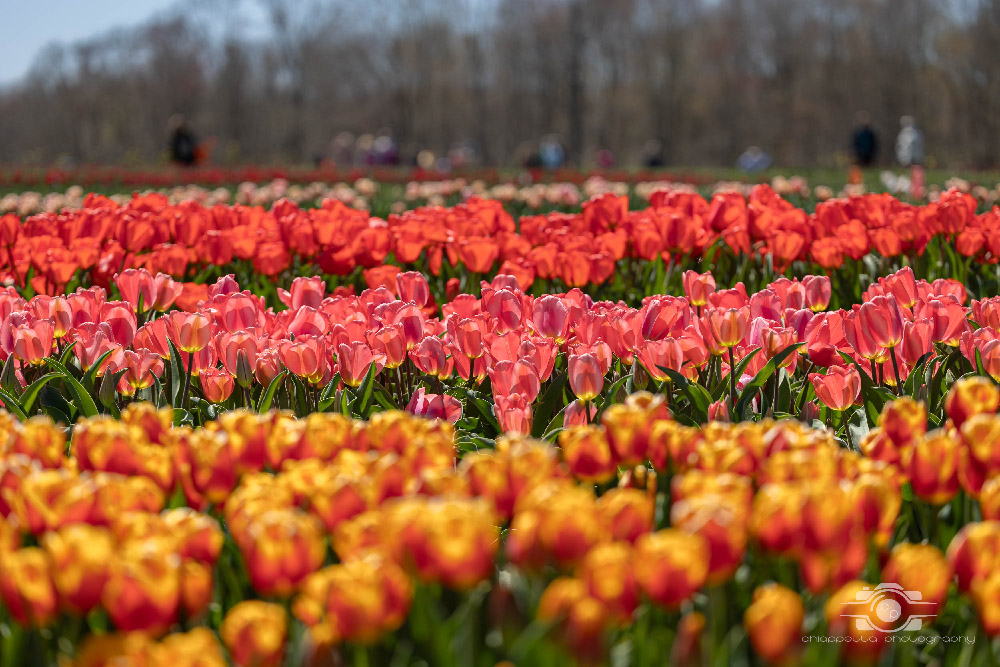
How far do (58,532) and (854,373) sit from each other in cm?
148

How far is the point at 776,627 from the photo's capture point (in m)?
0.95

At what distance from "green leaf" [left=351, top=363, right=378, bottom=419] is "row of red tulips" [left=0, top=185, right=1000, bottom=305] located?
1.16 metres

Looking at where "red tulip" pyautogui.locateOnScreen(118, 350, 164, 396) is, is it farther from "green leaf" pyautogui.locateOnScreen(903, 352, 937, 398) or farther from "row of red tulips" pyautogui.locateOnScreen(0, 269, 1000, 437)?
"green leaf" pyautogui.locateOnScreen(903, 352, 937, 398)

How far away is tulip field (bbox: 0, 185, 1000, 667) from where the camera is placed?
99cm

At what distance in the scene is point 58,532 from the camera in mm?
1134

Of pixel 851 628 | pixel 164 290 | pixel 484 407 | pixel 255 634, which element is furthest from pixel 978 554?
pixel 164 290

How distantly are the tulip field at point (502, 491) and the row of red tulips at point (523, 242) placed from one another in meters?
1.06

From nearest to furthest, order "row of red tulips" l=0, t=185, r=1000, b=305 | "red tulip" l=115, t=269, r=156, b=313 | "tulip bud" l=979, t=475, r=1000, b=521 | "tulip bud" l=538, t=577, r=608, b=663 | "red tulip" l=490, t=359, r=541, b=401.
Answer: "tulip bud" l=538, t=577, r=608, b=663
"tulip bud" l=979, t=475, r=1000, b=521
"red tulip" l=490, t=359, r=541, b=401
"red tulip" l=115, t=269, r=156, b=313
"row of red tulips" l=0, t=185, r=1000, b=305

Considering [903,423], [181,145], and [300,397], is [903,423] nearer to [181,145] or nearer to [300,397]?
[300,397]

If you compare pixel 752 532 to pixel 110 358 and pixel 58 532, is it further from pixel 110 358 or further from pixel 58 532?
pixel 110 358

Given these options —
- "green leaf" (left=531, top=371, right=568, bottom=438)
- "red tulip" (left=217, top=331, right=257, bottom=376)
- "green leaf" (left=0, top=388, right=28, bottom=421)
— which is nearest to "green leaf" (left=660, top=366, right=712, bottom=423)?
"green leaf" (left=531, top=371, right=568, bottom=438)

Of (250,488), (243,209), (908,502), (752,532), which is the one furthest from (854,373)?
(243,209)

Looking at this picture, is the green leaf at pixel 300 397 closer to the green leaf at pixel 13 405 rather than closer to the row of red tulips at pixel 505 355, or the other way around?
the row of red tulips at pixel 505 355

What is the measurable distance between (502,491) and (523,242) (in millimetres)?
2708
